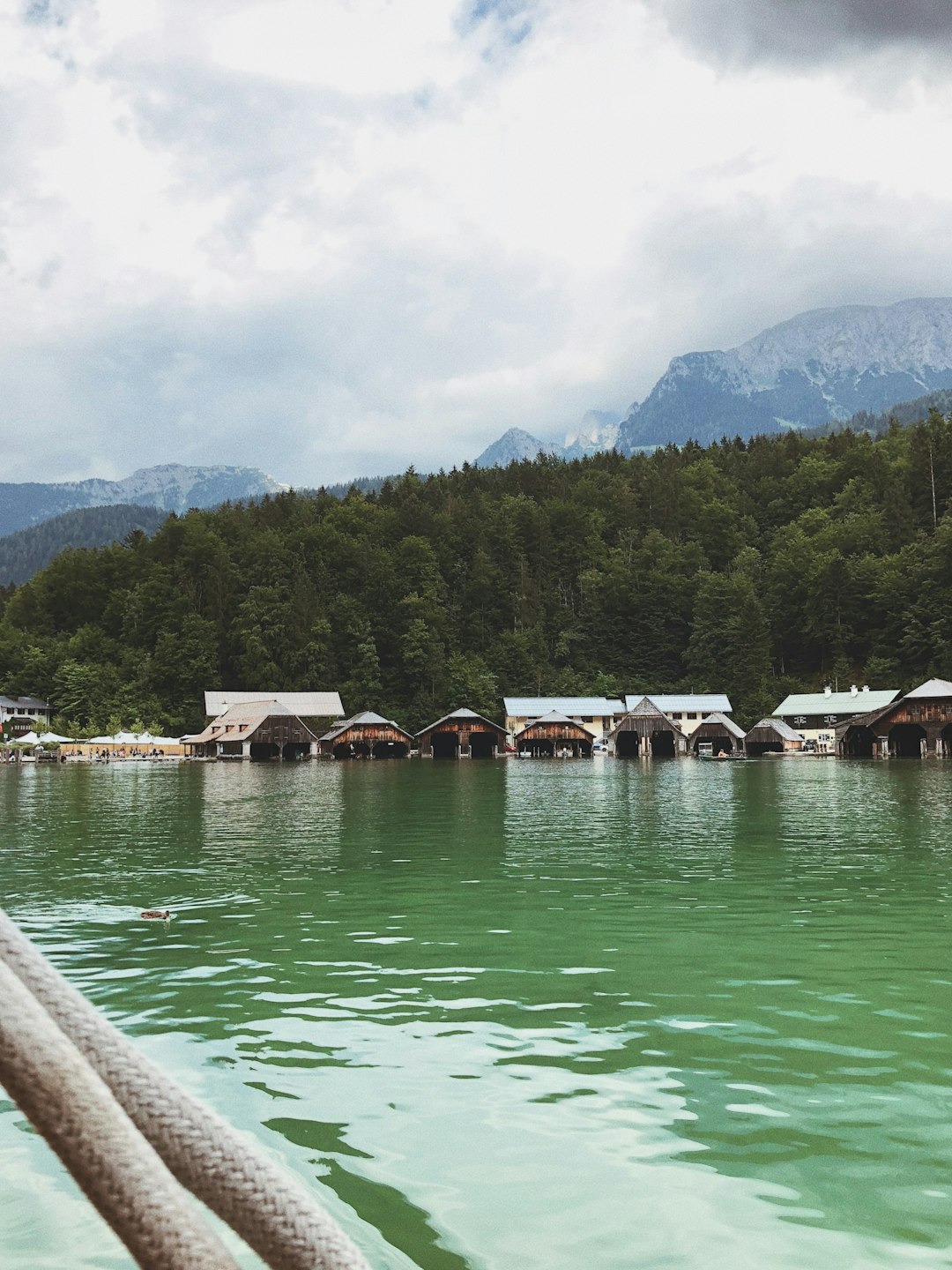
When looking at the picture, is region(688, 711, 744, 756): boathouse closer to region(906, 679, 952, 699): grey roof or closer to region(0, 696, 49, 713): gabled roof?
region(906, 679, 952, 699): grey roof

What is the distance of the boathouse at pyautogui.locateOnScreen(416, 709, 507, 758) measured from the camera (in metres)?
113

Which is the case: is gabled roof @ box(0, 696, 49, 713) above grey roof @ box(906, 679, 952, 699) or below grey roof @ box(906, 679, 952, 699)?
above

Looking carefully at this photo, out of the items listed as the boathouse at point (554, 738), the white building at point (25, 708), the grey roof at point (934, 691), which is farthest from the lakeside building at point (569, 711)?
the white building at point (25, 708)

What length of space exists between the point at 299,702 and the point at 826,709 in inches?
2259

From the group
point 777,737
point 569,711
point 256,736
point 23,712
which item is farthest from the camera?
point 23,712

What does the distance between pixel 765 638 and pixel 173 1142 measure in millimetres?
134502

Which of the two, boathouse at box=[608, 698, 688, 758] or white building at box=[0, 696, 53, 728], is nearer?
boathouse at box=[608, 698, 688, 758]

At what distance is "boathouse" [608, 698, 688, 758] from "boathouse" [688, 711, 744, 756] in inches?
66.1

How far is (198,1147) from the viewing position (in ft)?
5.43

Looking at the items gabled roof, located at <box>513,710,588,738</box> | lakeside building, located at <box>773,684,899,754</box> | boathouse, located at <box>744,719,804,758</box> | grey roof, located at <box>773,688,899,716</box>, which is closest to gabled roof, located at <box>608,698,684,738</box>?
gabled roof, located at <box>513,710,588,738</box>

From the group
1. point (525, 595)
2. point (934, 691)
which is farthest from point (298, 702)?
point (934, 691)

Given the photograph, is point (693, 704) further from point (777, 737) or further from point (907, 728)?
point (907, 728)

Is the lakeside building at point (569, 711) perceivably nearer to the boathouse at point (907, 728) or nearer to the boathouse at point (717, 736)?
the boathouse at point (717, 736)

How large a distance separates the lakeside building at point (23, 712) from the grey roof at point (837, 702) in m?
85.6
